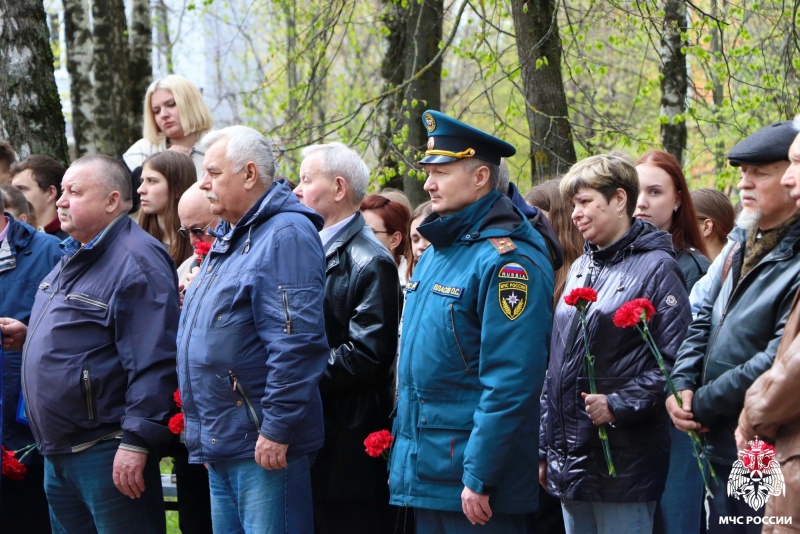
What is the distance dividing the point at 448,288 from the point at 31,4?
530cm

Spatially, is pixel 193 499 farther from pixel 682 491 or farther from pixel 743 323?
pixel 743 323

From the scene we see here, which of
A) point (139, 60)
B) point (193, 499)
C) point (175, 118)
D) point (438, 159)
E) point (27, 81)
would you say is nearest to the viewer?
point (438, 159)

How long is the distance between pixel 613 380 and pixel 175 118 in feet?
14.4

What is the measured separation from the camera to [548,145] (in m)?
8.35

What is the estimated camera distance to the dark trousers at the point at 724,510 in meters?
3.68

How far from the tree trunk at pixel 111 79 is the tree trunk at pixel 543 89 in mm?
4985

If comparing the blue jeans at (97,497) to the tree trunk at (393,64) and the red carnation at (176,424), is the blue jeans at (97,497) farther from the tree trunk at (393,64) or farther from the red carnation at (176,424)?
the tree trunk at (393,64)

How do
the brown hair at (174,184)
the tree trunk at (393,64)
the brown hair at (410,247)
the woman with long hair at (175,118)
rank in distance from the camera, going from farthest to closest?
the tree trunk at (393,64) < the woman with long hair at (175,118) < the brown hair at (174,184) < the brown hair at (410,247)

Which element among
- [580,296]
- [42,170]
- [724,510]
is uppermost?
[42,170]

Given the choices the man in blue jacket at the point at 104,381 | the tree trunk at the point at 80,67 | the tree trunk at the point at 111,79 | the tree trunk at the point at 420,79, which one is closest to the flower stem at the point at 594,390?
the man in blue jacket at the point at 104,381

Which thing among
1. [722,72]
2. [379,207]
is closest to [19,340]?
[379,207]

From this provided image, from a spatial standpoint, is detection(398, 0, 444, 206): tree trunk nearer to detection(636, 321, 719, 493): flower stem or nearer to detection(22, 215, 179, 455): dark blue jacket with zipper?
detection(22, 215, 179, 455): dark blue jacket with zipper

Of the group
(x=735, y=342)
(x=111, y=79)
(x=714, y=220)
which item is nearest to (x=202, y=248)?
(x=735, y=342)

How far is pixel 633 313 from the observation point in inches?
153
